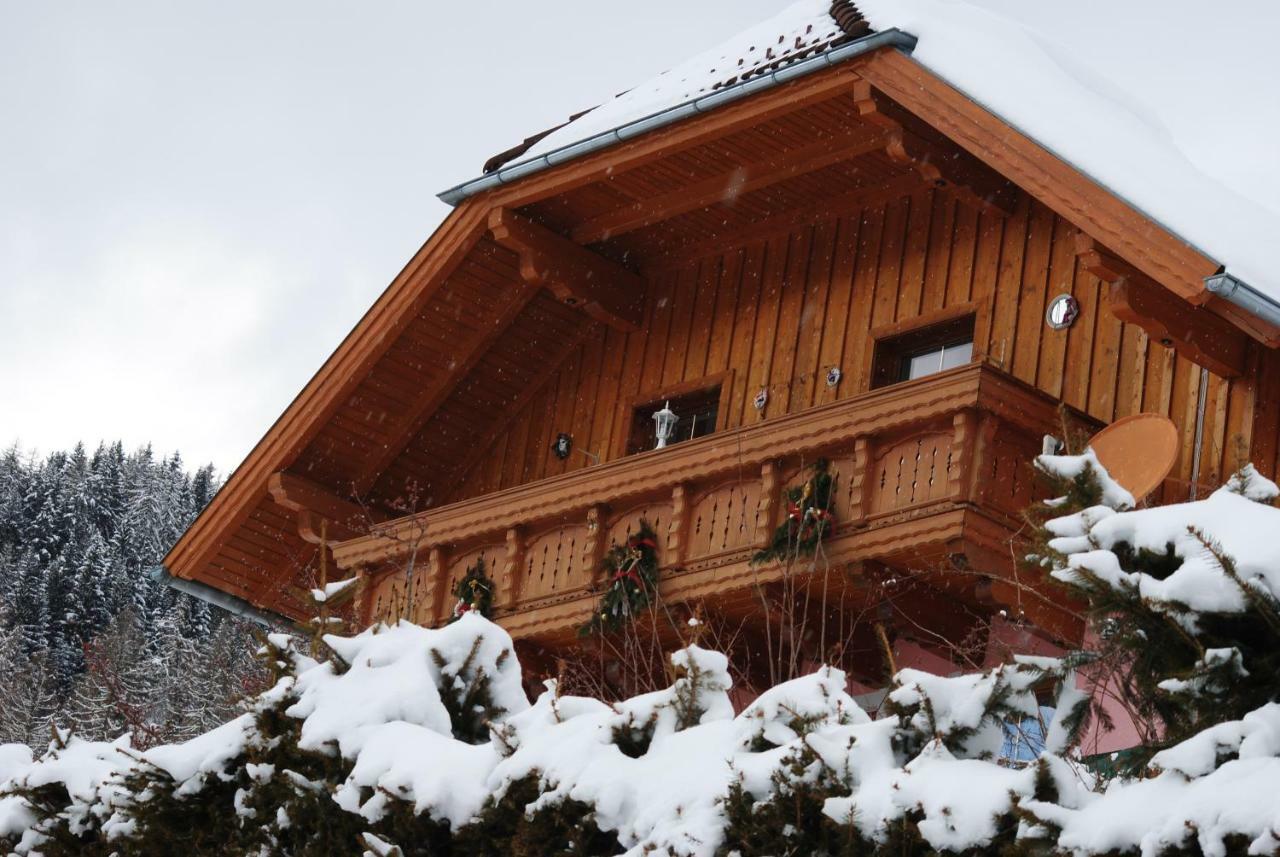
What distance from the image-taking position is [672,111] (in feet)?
49.8

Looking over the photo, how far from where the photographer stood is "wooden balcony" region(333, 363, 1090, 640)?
43.1ft

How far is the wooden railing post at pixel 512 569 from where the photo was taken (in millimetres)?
15986

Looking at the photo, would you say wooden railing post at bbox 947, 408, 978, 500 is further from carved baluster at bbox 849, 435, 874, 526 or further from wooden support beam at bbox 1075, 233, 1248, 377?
wooden support beam at bbox 1075, 233, 1248, 377

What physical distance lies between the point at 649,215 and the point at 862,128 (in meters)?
2.19

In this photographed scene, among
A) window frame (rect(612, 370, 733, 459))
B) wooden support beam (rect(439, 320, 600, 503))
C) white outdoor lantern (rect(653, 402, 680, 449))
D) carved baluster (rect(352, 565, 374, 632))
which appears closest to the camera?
white outdoor lantern (rect(653, 402, 680, 449))

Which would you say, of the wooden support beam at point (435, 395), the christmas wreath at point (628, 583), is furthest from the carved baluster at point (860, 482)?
the wooden support beam at point (435, 395)

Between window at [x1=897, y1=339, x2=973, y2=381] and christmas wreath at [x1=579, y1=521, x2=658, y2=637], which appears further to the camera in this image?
window at [x1=897, y1=339, x2=973, y2=381]

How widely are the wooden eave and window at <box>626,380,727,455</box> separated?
0.86 meters

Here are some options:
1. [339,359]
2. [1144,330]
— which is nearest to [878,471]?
[1144,330]

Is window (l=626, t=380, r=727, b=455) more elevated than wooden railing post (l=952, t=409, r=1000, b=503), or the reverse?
window (l=626, t=380, r=727, b=455)

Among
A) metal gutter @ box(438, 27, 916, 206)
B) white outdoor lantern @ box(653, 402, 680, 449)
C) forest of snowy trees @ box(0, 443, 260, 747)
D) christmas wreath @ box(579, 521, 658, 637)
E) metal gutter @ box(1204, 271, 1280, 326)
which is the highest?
forest of snowy trees @ box(0, 443, 260, 747)

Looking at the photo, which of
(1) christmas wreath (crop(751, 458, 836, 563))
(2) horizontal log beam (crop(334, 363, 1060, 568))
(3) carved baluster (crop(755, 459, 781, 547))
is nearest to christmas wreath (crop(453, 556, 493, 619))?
(2) horizontal log beam (crop(334, 363, 1060, 568))

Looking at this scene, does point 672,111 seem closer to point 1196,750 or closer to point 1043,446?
point 1043,446

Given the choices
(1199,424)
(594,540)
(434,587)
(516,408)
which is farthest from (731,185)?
(1199,424)
